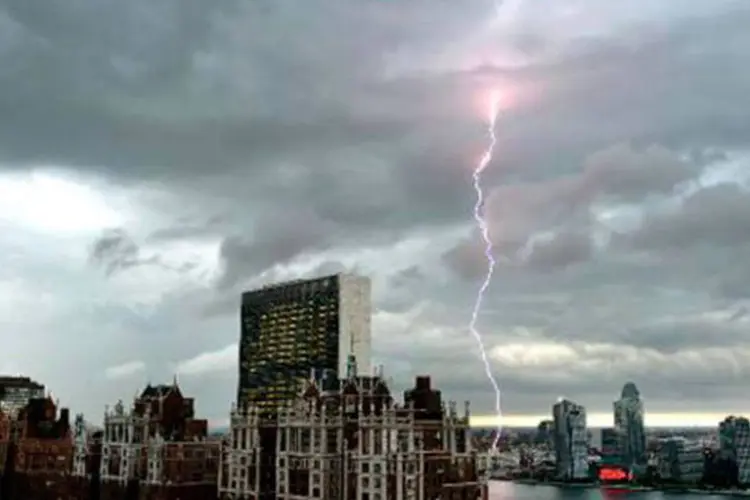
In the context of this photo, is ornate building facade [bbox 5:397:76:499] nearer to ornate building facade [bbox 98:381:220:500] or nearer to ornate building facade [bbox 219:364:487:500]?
ornate building facade [bbox 98:381:220:500]

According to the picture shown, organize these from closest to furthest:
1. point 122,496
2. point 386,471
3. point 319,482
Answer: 1. point 386,471
2. point 319,482
3. point 122,496

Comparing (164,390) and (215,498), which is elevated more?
(164,390)

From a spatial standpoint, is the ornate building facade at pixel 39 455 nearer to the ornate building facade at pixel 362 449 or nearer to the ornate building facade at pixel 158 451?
the ornate building facade at pixel 158 451

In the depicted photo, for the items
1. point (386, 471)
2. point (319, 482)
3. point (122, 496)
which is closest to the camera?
point (386, 471)

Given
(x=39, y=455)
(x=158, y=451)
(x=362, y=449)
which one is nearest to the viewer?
(x=362, y=449)

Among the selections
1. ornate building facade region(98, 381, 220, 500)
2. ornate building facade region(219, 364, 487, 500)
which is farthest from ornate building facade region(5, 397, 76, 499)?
ornate building facade region(219, 364, 487, 500)

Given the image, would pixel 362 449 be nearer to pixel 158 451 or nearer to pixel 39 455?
pixel 158 451

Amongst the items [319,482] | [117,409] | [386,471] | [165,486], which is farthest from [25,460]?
[386,471]

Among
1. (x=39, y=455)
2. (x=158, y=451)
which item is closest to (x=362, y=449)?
(x=158, y=451)

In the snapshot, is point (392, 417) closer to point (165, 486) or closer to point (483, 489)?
point (483, 489)

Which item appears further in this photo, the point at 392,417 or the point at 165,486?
the point at 165,486
